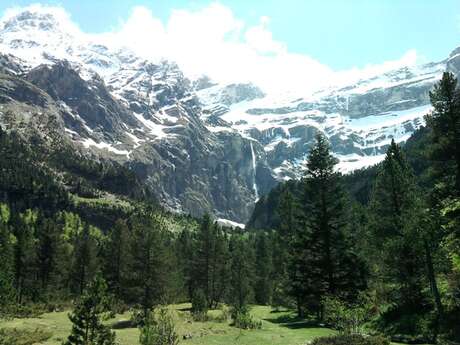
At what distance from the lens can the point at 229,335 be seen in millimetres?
36531

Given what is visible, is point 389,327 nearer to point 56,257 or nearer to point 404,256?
point 404,256

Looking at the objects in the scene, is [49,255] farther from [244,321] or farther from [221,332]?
[221,332]

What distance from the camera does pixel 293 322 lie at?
44.4m

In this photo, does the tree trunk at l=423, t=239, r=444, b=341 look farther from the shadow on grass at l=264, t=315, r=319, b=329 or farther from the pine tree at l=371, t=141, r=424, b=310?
the shadow on grass at l=264, t=315, r=319, b=329

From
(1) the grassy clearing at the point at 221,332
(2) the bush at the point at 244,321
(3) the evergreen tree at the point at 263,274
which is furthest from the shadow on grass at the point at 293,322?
(3) the evergreen tree at the point at 263,274

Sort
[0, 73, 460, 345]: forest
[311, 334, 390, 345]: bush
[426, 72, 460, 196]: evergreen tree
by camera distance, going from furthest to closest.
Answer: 1. [426, 72, 460, 196]: evergreen tree
2. [0, 73, 460, 345]: forest
3. [311, 334, 390, 345]: bush

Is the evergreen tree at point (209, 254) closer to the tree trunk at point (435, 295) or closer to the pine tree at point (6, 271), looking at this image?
the pine tree at point (6, 271)

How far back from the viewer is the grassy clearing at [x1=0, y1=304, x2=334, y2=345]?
109ft

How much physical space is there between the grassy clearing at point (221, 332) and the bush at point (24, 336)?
23.8 inches

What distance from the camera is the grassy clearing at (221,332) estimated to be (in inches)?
1307

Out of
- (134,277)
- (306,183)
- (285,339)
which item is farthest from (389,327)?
(134,277)

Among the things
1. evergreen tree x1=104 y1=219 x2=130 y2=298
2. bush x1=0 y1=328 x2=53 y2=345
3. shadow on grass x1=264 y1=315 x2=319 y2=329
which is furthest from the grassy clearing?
evergreen tree x1=104 y1=219 x2=130 y2=298

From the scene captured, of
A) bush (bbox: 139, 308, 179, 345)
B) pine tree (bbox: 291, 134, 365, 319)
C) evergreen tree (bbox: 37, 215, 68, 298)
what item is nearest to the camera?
bush (bbox: 139, 308, 179, 345)

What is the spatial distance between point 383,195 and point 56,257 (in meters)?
53.8
